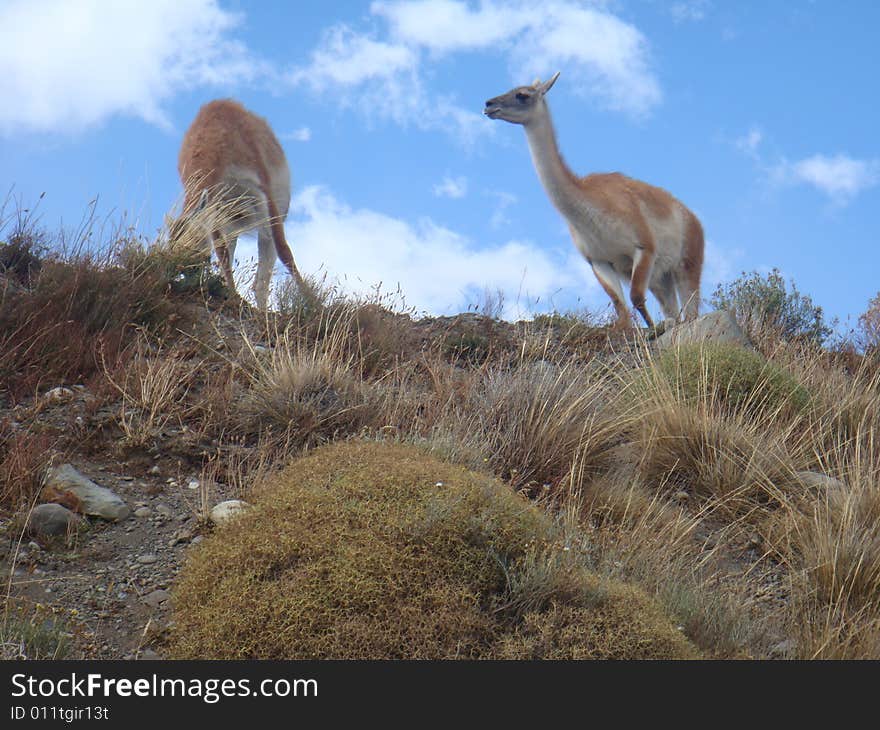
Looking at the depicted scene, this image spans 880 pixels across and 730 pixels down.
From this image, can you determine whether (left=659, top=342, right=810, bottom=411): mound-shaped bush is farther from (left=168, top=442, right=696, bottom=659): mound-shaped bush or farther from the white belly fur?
(left=168, top=442, right=696, bottom=659): mound-shaped bush

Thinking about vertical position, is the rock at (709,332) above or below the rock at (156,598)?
above

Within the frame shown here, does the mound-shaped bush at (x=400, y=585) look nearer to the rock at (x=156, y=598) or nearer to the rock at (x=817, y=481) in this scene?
the rock at (x=156, y=598)

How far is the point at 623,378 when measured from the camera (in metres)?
9.87

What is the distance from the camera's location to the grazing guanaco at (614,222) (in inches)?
512

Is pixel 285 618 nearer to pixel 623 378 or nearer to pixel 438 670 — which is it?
pixel 438 670

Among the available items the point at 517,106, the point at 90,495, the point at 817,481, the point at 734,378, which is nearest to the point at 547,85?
the point at 517,106

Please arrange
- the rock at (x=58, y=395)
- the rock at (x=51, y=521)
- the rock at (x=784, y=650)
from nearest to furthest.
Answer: the rock at (x=784, y=650) → the rock at (x=51, y=521) → the rock at (x=58, y=395)

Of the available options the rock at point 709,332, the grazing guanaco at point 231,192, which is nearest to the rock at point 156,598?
the grazing guanaco at point 231,192

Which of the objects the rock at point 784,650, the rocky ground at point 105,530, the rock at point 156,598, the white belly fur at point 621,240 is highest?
the white belly fur at point 621,240

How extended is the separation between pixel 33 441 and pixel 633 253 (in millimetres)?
8445

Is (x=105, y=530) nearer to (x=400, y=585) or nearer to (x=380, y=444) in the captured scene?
(x=380, y=444)

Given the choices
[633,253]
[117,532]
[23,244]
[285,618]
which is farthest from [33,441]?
[633,253]

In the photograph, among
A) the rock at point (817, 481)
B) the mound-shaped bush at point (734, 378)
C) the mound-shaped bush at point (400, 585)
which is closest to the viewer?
the mound-shaped bush at point (400, 585)

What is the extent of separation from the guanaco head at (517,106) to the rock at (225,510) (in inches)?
336
